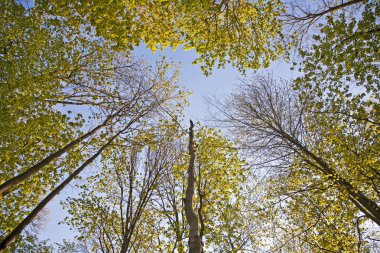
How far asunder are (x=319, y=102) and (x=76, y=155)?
8532 millimetres

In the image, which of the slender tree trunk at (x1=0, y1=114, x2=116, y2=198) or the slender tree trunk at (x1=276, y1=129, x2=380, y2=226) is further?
the slender tree trunk at (x1=276, y1=129, x2=380, y2=226)

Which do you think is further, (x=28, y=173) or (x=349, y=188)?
(x=349, y=188)

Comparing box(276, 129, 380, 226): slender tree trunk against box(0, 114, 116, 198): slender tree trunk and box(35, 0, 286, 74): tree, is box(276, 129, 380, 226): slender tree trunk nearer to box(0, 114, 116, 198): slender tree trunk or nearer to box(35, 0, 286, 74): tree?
box(35, 0, 286, 74): tree

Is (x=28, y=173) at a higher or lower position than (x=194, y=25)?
lower

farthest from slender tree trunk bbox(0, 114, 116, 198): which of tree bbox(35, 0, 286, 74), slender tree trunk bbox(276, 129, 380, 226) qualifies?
slender tree trunk bbox(276, 129, 380, 226)

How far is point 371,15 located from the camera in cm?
703

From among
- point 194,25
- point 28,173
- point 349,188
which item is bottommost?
point 28,173

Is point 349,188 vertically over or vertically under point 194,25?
under

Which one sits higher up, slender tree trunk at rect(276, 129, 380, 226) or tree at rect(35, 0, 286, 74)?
tree at rect(35, 0, 286, 74)

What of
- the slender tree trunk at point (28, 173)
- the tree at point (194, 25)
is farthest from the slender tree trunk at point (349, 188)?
the slender tree trunk at point (28, 173)

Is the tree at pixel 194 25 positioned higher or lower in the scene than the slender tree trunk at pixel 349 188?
higher

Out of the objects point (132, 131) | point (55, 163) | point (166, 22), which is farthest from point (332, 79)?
point (55, 163)

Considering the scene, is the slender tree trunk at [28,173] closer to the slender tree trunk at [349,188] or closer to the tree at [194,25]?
the tree at [194,25]

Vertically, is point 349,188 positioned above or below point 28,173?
above
